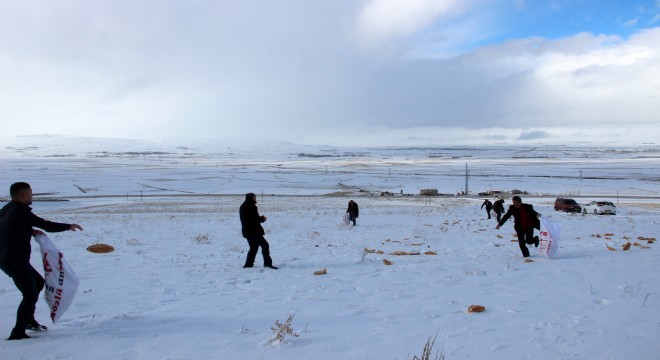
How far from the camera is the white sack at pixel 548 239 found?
10031 millimetres

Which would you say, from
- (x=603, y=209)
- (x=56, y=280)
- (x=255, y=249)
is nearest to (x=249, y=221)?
(x=255, y=249)

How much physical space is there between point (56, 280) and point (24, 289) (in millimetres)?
403

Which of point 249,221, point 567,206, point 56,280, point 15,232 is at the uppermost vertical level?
point 15,232

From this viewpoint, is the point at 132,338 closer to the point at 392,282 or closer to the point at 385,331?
the point at 385,331

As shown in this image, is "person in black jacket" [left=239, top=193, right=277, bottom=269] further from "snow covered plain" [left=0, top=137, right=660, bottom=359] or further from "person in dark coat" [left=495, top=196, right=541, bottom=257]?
"person in dark coat" [left=495, top=196, right=541, bottom=257]

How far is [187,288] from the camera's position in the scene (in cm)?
780

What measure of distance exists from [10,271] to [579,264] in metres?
9.00

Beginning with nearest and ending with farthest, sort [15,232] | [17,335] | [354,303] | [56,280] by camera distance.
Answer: [17,335] < [15,232] < [56,280] < [354,303]

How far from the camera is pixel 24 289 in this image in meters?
5.23

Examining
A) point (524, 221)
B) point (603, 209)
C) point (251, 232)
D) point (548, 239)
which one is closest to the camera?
point (251, 232)

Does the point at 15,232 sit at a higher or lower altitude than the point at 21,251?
higher

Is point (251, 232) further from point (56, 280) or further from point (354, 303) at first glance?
point (56, 280)

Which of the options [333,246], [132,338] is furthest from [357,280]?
[333,246]

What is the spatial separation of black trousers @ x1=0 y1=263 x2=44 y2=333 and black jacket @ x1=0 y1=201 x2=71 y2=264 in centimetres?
7
